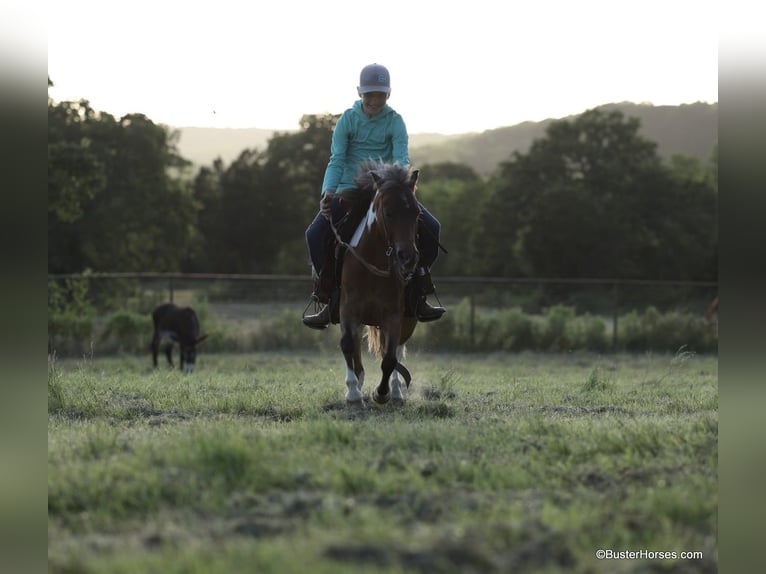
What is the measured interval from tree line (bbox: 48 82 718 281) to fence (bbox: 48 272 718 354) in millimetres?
18815

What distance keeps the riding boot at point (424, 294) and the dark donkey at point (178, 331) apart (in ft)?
39.2

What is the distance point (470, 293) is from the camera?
3084cm

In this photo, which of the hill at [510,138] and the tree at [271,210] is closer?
the hill at [510,138]

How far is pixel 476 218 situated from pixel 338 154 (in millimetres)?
56153

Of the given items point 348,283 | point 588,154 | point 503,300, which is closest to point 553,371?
point 348,283

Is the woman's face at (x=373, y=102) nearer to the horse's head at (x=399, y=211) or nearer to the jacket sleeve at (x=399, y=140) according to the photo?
the jacket sleeve at (x=399, y=140)

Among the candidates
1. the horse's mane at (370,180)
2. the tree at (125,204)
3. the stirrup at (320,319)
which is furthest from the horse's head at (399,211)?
the tree at (125,204)

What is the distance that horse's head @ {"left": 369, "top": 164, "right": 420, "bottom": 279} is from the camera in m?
9.13

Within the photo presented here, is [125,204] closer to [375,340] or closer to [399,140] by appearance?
[375,340]

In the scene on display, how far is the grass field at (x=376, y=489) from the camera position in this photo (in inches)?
198

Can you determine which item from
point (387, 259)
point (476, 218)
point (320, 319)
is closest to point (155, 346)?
point (320, 319)

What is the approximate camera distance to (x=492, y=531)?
5.29 metres

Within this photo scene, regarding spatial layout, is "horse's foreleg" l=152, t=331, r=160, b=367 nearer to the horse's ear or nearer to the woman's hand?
the woman's hand

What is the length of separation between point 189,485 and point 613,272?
52.9 m
